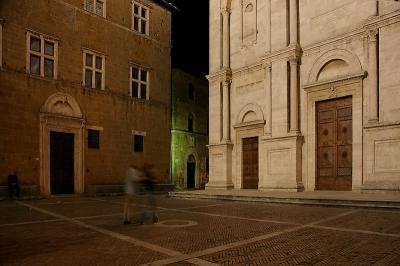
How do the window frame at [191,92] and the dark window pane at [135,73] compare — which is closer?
the dark window pane at [135,73]

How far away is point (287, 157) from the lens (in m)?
18.5

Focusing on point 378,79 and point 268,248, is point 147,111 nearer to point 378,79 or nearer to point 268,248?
point 378,79

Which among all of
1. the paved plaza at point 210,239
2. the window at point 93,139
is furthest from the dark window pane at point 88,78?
the paved plaza at point 210,239

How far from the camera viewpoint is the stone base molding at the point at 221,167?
21.9 metres

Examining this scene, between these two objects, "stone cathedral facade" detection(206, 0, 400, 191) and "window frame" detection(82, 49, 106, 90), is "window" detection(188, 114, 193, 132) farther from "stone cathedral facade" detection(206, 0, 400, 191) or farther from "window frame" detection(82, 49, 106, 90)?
"window frame" detection(82, 49, 106, 90)

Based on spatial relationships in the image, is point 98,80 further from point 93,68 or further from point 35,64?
point 35,64

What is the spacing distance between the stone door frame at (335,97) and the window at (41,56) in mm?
14807

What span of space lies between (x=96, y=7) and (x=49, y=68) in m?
5.76

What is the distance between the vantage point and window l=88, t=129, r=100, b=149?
23.2m

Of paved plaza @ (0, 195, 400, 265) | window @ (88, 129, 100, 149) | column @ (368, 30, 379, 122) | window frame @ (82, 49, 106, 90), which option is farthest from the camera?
window frame @ (82, 49, 106, 90)

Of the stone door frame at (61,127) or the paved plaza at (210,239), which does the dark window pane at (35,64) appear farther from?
the paved plaza at (210,239)

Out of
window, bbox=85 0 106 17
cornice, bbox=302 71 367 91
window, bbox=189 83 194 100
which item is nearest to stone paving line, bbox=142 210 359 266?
cornice, bbox=302 71 367 91

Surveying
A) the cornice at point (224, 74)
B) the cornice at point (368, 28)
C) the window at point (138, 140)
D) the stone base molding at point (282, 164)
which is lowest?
the stone base molding at point (282, 164)

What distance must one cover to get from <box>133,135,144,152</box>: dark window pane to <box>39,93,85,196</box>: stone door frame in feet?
14.7
